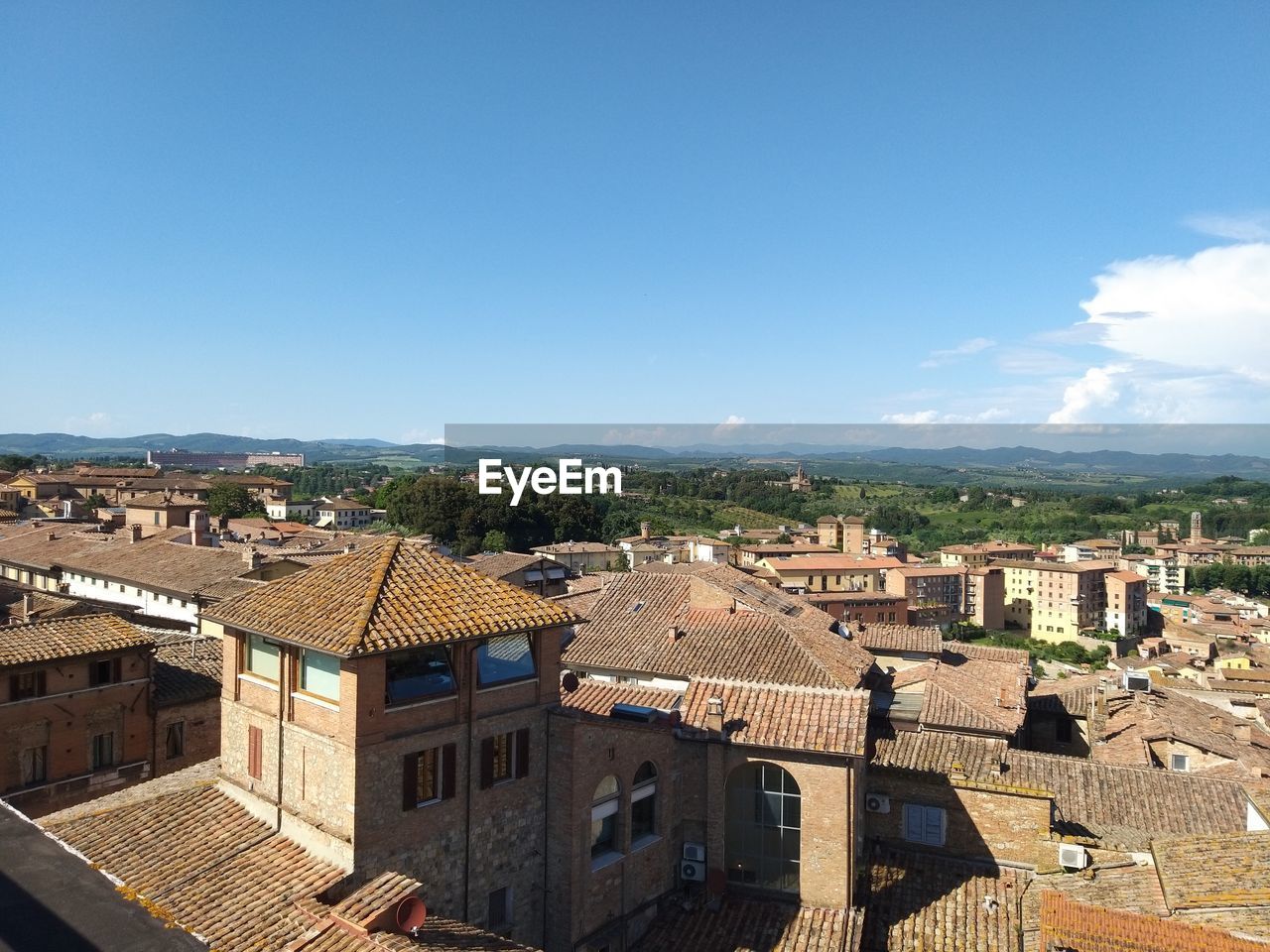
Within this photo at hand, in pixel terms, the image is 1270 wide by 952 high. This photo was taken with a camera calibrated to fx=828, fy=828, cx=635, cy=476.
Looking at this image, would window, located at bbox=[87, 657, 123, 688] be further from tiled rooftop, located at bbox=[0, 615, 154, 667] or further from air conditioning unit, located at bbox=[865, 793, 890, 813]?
air conditioning unit, located at bbox=[865, 793, 890, 813]

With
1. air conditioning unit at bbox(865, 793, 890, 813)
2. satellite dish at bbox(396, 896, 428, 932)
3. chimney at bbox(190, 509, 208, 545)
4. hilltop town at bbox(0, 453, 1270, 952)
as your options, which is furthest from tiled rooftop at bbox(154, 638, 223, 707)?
chimney at bbox(190, 509, 208, 545)

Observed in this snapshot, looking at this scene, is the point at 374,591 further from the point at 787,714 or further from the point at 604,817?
the point at 787,714

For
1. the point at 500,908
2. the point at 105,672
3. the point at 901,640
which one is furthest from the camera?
the point at 901,640

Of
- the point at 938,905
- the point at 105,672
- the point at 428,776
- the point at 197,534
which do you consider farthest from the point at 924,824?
the point at 197,534

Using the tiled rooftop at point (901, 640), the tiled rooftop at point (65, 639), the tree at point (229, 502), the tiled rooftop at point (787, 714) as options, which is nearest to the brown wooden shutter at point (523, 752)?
the tiled rooftop at point (787, 714)

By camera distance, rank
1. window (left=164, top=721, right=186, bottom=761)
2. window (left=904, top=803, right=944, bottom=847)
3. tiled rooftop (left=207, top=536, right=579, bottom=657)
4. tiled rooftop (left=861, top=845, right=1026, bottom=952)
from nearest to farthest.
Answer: tiled rooftop (left=207, top=536, right=579, bottom=657) < tiled rooftop (left=861, top=845, right=1026, bottom=952) < window (left=904, top=803, right=944, bottom=847) < window (left=164, top=721, right=186, bottom=761)

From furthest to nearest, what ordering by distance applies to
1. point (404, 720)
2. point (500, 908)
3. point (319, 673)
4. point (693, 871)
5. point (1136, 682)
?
point (1136, 682)
point (693, 871)
point (500, 908)
point (319, 673)
point (404, 720)
